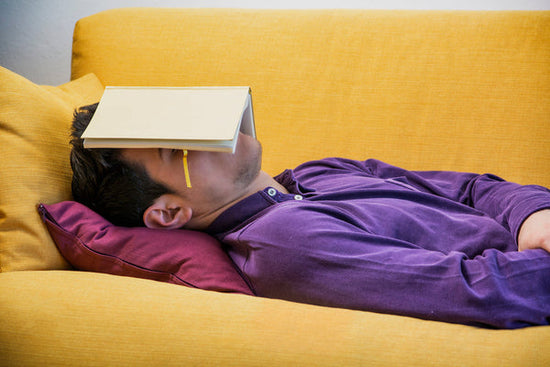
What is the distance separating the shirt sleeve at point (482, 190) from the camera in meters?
0.98

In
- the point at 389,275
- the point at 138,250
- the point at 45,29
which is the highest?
the point at 45,29

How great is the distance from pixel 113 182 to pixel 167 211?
12 cm

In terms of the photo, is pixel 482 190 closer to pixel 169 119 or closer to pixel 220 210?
pixel 220 210

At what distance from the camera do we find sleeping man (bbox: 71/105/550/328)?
75cm

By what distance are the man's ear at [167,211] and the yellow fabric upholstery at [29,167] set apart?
0.19 meters

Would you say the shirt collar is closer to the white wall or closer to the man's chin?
the man's chin

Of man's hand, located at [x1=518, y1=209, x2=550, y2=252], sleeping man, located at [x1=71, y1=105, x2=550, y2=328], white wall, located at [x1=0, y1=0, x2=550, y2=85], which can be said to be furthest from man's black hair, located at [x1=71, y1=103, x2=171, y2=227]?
white wall, located at [x1=0, y1=0, x2=550, y2=85]

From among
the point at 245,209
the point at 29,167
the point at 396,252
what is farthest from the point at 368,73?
the point at 29,167

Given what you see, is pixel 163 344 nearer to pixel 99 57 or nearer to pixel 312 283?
pixel 312 283

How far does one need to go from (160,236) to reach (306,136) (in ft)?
2.02

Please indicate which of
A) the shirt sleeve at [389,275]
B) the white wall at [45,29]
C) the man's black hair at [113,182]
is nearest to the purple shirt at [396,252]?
the shirt sleeve at [389,275]

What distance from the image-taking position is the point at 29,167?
100cm

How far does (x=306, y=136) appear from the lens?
146 cm

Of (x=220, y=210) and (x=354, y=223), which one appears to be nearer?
(x=354, y=223)
